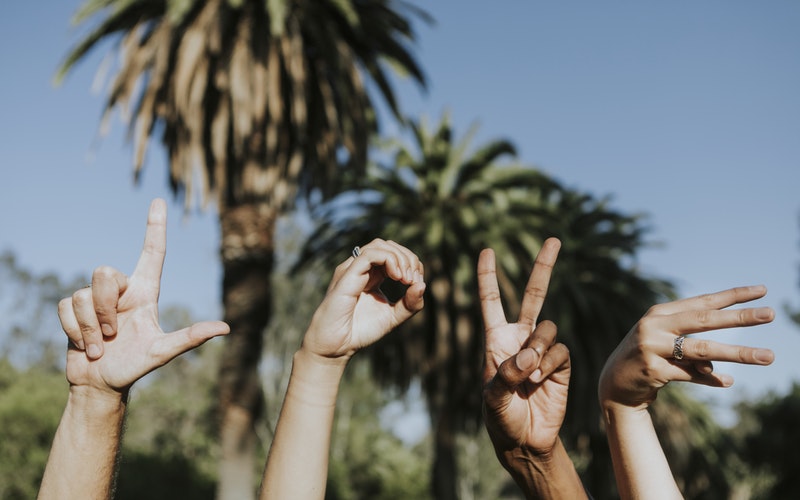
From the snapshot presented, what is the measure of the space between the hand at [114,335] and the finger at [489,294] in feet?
2.41

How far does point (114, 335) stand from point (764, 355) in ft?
5.14

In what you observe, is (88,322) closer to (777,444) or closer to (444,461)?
(444,461)

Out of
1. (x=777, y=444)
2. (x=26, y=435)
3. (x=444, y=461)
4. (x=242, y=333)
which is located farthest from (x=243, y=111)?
(x=777, y=444)

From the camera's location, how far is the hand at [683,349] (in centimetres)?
165

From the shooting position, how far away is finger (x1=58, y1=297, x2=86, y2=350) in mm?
1886

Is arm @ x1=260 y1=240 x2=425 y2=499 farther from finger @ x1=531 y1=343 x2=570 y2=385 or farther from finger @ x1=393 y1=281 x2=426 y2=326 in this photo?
finger @ x1=531 y1=343 x2=570 y2=385

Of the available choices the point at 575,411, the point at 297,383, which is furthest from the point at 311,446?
the point at 575,411

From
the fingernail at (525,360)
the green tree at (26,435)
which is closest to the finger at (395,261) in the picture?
the fingernail at (525,360)

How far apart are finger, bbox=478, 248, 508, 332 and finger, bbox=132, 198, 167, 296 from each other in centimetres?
90

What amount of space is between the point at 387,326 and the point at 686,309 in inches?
30.5

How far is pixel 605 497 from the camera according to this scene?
21828mm

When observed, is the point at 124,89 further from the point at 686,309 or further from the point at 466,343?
the point at 686,309

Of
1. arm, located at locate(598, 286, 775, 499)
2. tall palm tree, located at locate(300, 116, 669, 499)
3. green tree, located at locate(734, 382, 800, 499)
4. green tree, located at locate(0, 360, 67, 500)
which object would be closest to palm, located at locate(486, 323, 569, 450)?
arm, located at locate(598, 286, 775, 499)

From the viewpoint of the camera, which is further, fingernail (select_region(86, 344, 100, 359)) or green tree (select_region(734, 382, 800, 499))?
green tree (select_region(734, 382, 800, 499))
